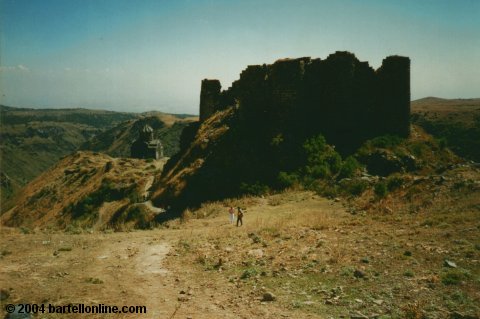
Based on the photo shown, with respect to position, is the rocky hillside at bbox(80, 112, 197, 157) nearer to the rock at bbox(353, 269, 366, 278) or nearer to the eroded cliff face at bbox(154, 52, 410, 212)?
the eroded cliff face at bbox(154, 52, 410, 212)

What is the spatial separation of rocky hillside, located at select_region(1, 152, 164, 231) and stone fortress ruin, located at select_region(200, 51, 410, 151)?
10.3 metres

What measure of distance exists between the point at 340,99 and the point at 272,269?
19.1 m

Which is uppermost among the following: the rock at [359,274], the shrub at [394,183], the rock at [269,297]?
the shrub at [394,183]

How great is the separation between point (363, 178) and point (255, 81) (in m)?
10.2

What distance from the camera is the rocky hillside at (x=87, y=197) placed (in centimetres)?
2911

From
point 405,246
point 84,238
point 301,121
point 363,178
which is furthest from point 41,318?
point 301,121

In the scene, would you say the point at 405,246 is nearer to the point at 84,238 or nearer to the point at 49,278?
the point at 49,278

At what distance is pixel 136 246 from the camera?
1319cm

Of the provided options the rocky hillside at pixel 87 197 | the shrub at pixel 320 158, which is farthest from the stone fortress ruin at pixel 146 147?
the shrub at pixel 320 158

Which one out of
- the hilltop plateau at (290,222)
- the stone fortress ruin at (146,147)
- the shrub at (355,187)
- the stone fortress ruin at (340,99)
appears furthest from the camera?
the stone fortress ruin at (146,147)

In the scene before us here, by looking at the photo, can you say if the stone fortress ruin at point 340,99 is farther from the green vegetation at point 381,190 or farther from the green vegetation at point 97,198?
the green vegetation at point 97,198

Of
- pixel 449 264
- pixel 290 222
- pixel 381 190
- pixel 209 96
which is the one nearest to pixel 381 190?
pixel 381 190

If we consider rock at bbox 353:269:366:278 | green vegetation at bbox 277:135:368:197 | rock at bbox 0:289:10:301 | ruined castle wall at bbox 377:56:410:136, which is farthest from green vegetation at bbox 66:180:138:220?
rock at bbox 353:269:366:278

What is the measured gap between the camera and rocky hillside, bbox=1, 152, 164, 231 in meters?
29.1
